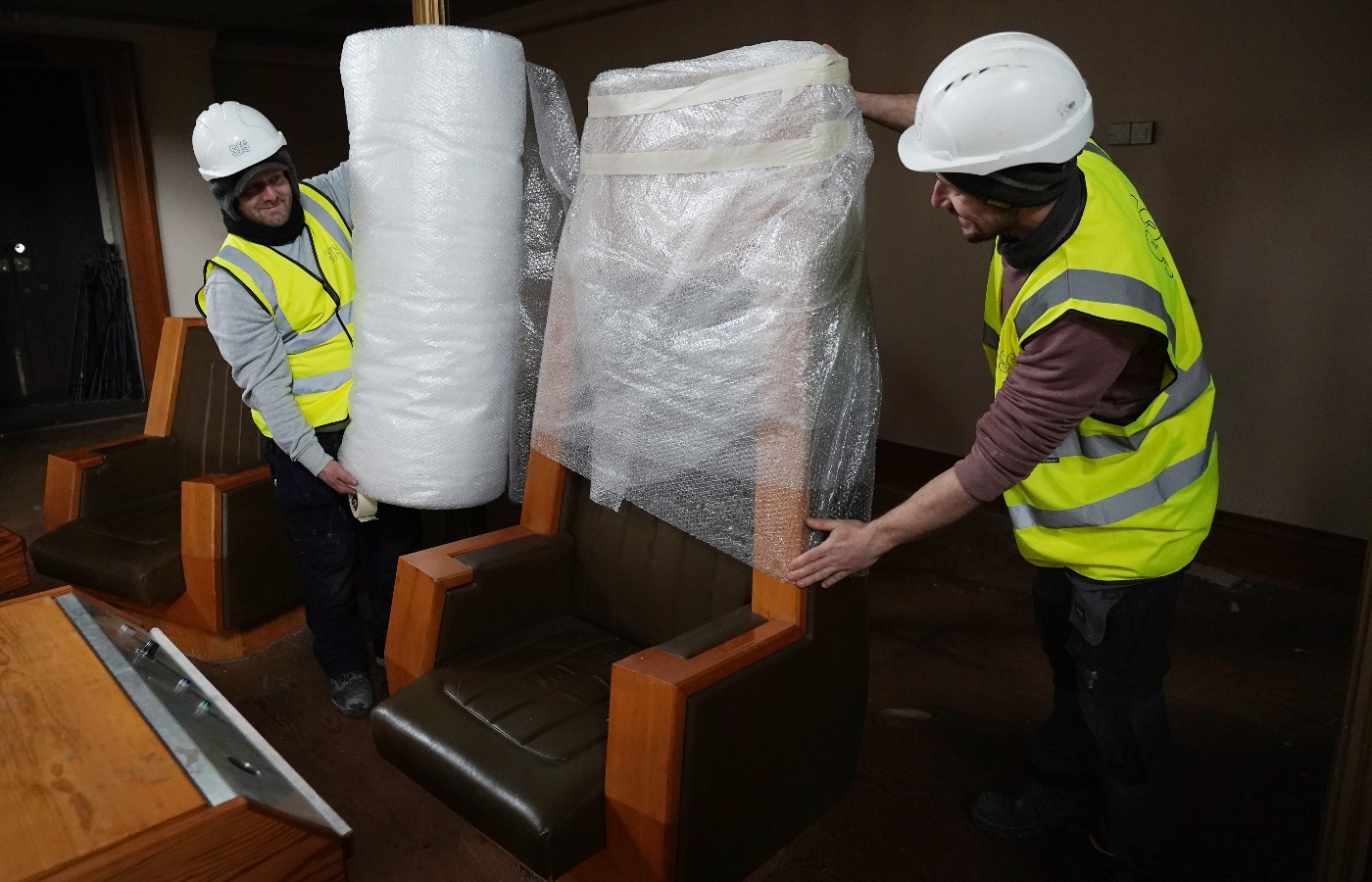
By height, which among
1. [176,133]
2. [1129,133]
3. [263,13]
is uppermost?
[263,13]

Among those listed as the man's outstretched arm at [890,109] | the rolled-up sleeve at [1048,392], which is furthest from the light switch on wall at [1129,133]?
the rolled-up sleeve at [1048,392]

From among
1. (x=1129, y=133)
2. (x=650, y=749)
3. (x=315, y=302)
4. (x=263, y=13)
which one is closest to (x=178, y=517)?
(x=315, y=302)

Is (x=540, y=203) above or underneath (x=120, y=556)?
above

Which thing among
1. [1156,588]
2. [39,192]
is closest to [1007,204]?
[1156,588]

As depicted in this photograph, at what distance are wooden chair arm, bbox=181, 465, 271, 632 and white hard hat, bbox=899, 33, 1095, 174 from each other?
194 cm

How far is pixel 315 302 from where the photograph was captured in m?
1.92

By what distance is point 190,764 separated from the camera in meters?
1.07

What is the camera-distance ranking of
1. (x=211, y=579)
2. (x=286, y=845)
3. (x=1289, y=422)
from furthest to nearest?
(x=1289, y=422), (x=211, y=579), (x=286, y=845)

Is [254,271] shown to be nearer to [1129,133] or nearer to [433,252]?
[433,252]

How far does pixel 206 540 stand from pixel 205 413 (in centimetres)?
66

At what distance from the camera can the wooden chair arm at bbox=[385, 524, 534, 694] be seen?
5.37 ft

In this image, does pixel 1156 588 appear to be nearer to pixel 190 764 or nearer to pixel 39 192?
pixel 190 764

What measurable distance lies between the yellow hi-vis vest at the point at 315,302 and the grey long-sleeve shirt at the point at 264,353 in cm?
2

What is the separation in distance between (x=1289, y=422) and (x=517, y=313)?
252 centimetres
